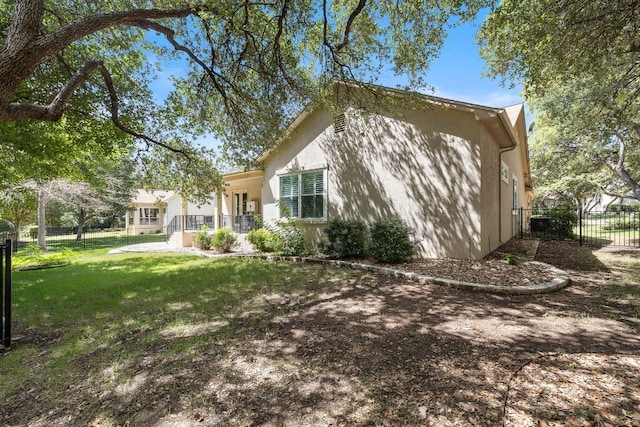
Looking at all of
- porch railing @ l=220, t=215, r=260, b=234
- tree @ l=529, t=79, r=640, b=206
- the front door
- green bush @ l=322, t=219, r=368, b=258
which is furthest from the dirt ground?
the front door

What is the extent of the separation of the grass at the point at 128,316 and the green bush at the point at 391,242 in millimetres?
1623

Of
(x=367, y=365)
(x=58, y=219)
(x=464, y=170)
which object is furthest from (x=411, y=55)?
(x=58, y=219)

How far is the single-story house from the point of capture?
823cm

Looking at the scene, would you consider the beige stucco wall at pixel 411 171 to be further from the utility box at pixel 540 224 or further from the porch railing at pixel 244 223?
the utility box at pixel 540 224

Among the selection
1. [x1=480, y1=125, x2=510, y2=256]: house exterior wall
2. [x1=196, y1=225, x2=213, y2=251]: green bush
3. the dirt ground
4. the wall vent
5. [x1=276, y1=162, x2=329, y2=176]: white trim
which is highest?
the wall vent

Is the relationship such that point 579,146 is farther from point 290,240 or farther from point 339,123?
point 290,240

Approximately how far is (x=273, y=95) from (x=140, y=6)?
13.1ft

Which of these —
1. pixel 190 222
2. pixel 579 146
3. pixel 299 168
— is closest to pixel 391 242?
pixel 299 168

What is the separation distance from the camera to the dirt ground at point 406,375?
246cm

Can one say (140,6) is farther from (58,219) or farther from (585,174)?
(58,219)

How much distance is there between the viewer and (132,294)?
6.68m

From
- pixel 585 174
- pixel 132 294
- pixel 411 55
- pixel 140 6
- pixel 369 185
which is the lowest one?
pixel 132 294

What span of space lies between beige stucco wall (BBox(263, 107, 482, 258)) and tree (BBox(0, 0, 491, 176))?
1.64 metres

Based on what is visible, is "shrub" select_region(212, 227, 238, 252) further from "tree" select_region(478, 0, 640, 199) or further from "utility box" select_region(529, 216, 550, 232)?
"utility box" select_region(529, 216, 550, 232)
